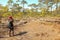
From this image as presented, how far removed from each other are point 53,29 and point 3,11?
1352 inches

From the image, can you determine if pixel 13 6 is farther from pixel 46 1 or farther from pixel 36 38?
pixel 36 38

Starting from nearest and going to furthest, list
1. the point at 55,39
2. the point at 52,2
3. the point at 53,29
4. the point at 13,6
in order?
1. the point at 55,39
2. the point at 53,29
3. the point at 52,2
4. the point at 13,6

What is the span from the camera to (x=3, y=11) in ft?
161

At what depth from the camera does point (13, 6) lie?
51844 millimetres

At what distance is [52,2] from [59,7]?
2267mm

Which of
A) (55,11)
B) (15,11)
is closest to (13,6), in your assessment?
(15,11)

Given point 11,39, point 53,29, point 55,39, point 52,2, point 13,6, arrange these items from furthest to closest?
point 13,6
point 52,2
point 53,29
point 11,39
point 55,39

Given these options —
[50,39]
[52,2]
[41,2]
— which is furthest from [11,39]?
[41,2]

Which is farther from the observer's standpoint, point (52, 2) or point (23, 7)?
point (23, 7)

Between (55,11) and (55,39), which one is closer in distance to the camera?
(55,39)

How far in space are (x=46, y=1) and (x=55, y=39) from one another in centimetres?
3730

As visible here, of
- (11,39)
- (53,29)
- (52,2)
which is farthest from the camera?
(52,2)

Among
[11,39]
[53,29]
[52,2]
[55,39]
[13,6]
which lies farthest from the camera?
[13,6]

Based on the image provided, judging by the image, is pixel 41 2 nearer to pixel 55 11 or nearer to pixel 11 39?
pixel 55 11
